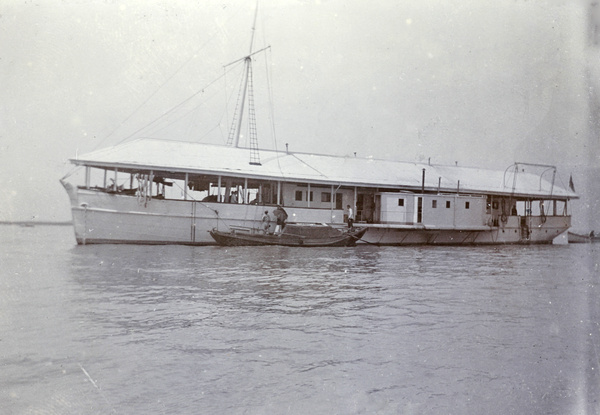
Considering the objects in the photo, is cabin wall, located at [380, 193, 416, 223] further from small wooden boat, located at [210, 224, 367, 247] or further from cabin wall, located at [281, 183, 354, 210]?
small wooden boat, located at [210, 224, 367, 247]

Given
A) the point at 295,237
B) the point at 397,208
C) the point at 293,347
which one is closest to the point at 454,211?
the point at 397,208

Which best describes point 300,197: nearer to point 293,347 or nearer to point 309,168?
Answer: point 309,168

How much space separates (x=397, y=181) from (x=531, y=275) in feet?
59.3

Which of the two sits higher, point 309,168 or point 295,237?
point 309,168

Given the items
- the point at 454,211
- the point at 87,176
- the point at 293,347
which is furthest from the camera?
the point at 454,211

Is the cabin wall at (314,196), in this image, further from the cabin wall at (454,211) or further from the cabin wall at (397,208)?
the cabin wall at (454,211)

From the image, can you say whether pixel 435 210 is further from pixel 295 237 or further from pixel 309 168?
pixel 295 237

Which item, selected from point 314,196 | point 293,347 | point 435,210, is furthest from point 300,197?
point 293,347

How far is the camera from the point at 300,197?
30469mm

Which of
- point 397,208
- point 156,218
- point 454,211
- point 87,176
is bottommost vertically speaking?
point 156,218

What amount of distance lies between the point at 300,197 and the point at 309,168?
2066mm

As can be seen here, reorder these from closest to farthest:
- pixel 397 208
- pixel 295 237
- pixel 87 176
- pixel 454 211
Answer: pixel 87 176 → pixel 295 237 → pixel 397 208 → pixel 454 211

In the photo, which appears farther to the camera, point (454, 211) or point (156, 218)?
point (454, 211)

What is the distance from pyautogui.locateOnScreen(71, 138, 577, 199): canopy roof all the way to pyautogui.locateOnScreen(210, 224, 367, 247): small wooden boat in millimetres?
3784
